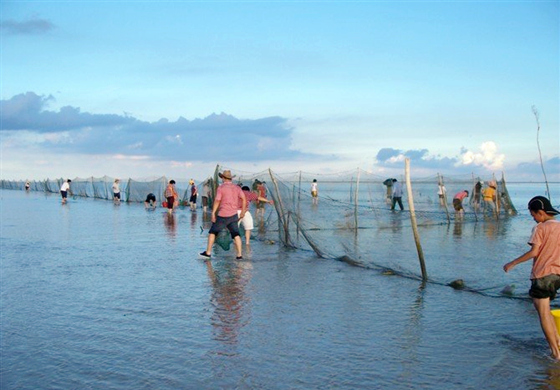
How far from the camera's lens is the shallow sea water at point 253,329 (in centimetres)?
530

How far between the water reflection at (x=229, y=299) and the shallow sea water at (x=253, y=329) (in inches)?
0.8

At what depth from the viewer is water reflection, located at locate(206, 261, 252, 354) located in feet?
21.8

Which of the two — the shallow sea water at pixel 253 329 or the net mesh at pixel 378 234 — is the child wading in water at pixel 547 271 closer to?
the shallow sea water at pixel 253 329

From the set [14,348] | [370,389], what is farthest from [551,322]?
[14,348]

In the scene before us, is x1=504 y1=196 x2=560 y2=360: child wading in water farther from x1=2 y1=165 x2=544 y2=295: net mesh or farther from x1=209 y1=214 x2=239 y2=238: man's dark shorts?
x1=209 y1=214 x2=239 y2=238: man's dark shorts

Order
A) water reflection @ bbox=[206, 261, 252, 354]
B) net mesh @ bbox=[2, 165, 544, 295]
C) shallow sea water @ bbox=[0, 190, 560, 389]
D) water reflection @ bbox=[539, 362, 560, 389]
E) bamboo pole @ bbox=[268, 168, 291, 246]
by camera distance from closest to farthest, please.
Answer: water reflection @ bbox=[539, 362, 560, 389] → shallow sea water @ bbox=[0, 190, 560, 389] → water reflection @ bbox=[206, 261, 252, 354] → net mesh @ bbox=[2, 165, 544, 295] → bamboo pole @ bbox=[268, 168, 291, 246]

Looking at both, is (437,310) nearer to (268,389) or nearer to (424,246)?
(268,389)

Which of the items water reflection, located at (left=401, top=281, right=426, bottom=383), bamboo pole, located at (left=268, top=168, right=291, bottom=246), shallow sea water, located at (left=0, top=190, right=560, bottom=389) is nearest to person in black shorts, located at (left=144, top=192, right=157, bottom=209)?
bamboo pole, located at (left=268, top=168, right=291, bottom=246)

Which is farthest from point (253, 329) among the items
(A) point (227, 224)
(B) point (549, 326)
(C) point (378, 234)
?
(C) point (378, 234)

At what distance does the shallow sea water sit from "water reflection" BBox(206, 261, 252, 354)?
2 cm

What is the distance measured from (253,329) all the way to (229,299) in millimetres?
1642

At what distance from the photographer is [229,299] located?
844 cm

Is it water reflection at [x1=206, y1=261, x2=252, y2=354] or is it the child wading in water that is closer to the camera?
the child wading in water

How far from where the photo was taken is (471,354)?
5.98m
